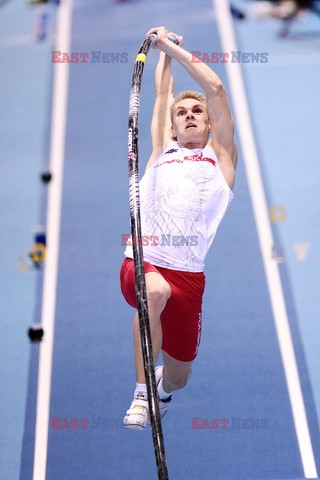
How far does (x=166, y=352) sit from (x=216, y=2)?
28.4ft

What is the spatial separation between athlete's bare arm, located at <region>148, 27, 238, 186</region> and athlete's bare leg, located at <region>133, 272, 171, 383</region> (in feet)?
2.90

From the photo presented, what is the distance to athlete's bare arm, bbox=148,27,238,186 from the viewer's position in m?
5.72

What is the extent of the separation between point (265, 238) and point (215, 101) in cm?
317

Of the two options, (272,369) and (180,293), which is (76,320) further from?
(180,293)

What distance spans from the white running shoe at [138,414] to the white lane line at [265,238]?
1.44 metres

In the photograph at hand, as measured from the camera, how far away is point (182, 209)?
568cm

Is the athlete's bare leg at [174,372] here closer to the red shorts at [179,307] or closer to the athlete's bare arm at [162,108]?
the red shorts at [179,307]

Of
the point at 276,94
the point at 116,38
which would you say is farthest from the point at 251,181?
the point at 116,38

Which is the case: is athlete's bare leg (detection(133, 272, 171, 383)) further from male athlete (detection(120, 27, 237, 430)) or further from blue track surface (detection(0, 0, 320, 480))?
blue track surface (detection(0, 0, 320, 480))

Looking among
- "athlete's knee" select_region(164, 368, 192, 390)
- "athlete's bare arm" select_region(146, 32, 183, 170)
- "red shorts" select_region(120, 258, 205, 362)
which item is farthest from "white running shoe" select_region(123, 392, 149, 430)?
"athlete's bare arm" select_region(146, 32, 183, 170)

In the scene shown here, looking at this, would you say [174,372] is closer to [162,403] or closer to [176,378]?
[176,378]

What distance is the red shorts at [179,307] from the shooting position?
5.66m

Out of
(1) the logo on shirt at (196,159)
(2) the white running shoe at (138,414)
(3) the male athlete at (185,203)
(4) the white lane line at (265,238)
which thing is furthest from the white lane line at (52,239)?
(1) the logo on shirt at (196,159)

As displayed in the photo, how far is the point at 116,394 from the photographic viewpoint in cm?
700
